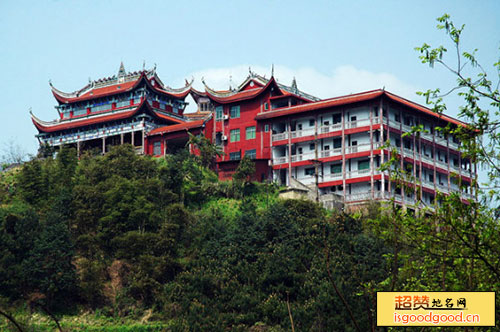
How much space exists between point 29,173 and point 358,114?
23.9m

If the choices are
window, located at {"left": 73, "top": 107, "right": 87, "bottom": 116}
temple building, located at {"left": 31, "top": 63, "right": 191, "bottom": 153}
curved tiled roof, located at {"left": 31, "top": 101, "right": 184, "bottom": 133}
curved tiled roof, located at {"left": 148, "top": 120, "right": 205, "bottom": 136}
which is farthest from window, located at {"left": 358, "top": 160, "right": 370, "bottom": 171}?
window, located at {"left": 73, "top": 107, "right": 87, "bottom": 116}

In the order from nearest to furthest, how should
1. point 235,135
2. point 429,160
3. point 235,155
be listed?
point 429,160
point 235,155
point 235,135

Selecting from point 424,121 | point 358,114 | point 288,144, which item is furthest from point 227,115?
point 424,121

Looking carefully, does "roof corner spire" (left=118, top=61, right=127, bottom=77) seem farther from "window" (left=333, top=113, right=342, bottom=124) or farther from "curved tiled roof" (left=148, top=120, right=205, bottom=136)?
"window" (left=333, top=113, right=342, bottom=124)

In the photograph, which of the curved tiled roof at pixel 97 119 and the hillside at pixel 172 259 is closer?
the hillside at pixel 172 259

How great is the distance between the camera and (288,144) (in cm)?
5766

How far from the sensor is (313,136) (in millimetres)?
56562

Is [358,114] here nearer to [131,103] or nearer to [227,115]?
[227,115]

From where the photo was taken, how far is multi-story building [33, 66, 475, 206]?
53688 mm

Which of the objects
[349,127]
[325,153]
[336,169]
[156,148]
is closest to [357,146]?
[349,127]

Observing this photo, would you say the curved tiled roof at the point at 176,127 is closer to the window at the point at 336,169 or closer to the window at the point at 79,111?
the window at the point at 79,111

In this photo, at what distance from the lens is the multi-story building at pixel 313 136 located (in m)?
53.7

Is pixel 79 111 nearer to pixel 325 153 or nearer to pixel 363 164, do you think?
pixel 325 153

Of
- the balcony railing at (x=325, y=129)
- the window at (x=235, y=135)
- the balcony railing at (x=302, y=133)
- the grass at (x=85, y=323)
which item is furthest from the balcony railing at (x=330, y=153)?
the grass at (x=85, y=323)
